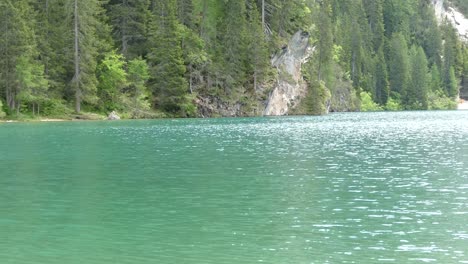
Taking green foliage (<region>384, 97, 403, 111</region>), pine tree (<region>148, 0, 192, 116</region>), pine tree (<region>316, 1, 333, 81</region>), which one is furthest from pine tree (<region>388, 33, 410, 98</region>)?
pine tree (<region>148, 0, 192, 116</region>)

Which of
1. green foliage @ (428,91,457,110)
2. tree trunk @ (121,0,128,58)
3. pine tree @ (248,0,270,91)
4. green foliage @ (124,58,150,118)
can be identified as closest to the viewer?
green foliage @ (124,58,150,118)

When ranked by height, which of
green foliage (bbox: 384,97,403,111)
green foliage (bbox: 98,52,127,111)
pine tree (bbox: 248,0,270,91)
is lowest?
green foliage (bbox: 384,97,403,111)

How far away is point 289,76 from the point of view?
383ft

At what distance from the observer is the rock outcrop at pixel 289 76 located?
373 feet

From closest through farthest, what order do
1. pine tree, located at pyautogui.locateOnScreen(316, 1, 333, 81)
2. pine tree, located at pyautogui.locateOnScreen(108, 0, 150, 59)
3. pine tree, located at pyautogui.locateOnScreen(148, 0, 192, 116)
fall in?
pine tree, located at pyautogui.locateOnScreen(148, 0, 192, 116)
pine tree, located at pyautogui.locateOnScreen(108, 0, 150, 59)
pine tree, located at pyautogui.locateOnScreen(316, 1, 333, 81)

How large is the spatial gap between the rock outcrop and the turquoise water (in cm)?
7255

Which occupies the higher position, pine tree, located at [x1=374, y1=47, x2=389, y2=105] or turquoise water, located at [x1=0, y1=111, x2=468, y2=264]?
pine tree, located at [x1=374, y1=47, x2=389, y2=105]

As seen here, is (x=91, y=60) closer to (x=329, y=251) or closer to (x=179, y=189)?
(x=179, y=189)

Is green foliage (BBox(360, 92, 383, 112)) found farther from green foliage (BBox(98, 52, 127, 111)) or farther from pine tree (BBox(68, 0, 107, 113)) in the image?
pine tree (BBox(68, 0, 107, 113))

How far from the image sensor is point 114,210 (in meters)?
20.5

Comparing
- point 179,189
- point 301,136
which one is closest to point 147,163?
point 179,189

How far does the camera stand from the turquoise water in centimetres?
1530

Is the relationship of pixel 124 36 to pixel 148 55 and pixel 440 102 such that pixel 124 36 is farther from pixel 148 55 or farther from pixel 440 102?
pixel 440 102

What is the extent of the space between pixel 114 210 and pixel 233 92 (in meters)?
87.8
